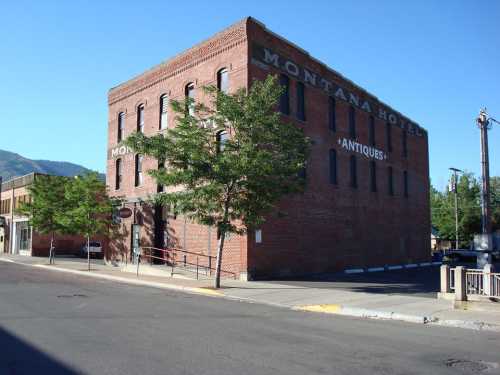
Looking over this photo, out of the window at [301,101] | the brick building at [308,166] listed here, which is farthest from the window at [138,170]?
the window at [301,101]

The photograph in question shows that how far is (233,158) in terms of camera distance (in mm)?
17375

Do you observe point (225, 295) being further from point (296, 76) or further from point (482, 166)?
point (296, 76)

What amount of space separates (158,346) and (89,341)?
4.04ft

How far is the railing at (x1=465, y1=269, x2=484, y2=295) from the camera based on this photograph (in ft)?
46.0

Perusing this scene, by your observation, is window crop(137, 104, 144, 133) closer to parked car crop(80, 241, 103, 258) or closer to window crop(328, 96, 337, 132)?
window crop(328, 96, 337, 132)

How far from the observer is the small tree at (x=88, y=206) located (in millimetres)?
27984

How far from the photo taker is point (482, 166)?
1656cm

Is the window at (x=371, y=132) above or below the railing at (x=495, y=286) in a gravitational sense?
above

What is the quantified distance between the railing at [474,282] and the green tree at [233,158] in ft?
22.3

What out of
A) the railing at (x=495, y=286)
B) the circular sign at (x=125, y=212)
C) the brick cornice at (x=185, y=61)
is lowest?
the railing at (x=495, y=286)

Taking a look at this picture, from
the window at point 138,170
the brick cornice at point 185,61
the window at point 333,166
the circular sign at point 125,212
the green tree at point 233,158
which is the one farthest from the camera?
the window at point 138,170

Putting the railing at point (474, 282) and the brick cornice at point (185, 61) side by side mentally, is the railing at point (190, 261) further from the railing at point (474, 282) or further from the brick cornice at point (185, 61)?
the railing at point (474, 282)

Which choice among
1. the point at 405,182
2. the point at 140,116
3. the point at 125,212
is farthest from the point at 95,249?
the point at 405,182

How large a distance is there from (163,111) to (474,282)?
65.9 feet
